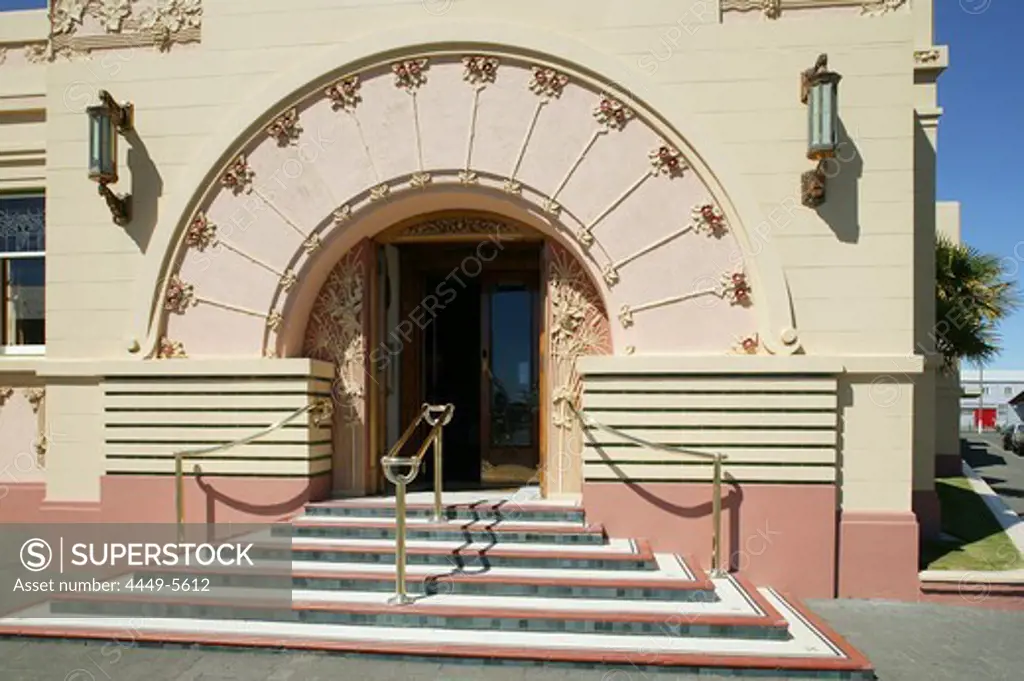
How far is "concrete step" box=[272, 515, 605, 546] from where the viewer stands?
720cm

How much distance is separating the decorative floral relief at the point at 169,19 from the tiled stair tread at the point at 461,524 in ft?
17.8

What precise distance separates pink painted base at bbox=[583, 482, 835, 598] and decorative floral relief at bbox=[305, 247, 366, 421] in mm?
3411

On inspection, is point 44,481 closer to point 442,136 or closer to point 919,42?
point 442,136

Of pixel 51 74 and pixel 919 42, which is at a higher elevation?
pixel 919 42

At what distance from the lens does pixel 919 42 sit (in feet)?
30.9

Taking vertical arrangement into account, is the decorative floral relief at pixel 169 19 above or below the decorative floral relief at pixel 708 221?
above

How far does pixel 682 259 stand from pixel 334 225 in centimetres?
362

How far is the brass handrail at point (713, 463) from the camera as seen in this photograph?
7.08m

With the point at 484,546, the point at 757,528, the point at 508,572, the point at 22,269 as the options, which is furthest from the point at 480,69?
the point at 22,269

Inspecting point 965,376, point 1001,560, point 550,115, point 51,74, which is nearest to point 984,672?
point 1001,560

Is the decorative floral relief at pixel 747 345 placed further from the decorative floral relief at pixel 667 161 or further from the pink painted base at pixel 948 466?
the pink painted base at pixel 948 466

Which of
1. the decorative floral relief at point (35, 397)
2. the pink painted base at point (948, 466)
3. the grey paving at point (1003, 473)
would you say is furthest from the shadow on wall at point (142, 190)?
the pink painted base at point (948, 466)

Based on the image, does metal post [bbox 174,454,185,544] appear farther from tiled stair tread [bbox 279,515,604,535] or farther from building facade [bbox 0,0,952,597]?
tiled stair tread [bbox 279,515,604,535]

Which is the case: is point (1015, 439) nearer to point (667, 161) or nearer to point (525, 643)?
point (667, 161)
